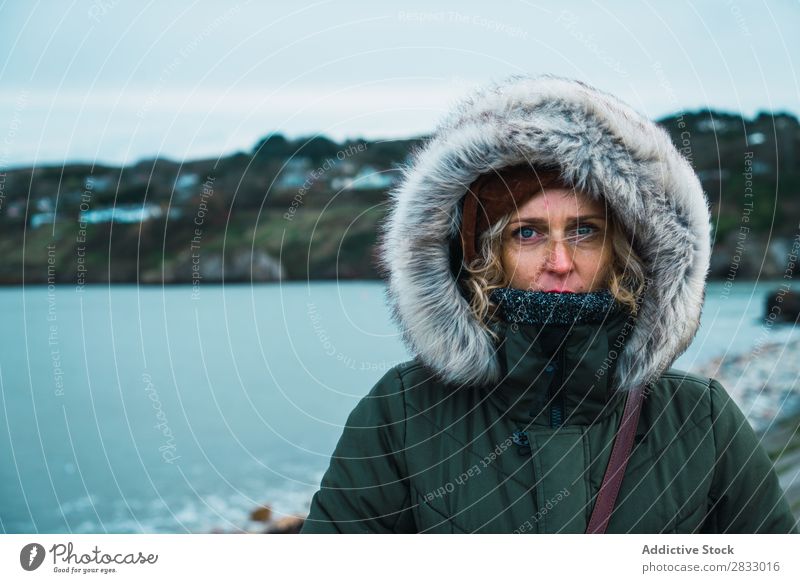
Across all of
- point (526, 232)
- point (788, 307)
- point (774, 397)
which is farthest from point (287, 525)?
point (774, 397)

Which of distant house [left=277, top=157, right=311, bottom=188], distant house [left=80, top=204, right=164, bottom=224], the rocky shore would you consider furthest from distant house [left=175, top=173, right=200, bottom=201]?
the rocky shore

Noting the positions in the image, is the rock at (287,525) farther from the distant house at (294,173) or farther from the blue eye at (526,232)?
the blue eye at (526,232)

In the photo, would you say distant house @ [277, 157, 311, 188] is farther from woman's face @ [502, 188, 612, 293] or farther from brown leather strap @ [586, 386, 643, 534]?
brown leather strap @ [586, 386, 643, 534]

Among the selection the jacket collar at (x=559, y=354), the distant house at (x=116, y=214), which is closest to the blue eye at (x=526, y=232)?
the jacket collar at (x=559, y=354)

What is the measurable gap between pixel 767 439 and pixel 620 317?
7.95 ft

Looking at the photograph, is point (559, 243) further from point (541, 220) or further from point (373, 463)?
point (373, 463)

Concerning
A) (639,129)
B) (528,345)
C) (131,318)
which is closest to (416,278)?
(528,345)

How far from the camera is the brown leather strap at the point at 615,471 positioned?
4.33ft

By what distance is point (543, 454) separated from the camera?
1307 mm

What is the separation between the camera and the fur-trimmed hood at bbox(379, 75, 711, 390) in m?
1.33

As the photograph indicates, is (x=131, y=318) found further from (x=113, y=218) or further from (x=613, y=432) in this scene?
(x=613, y=432)
